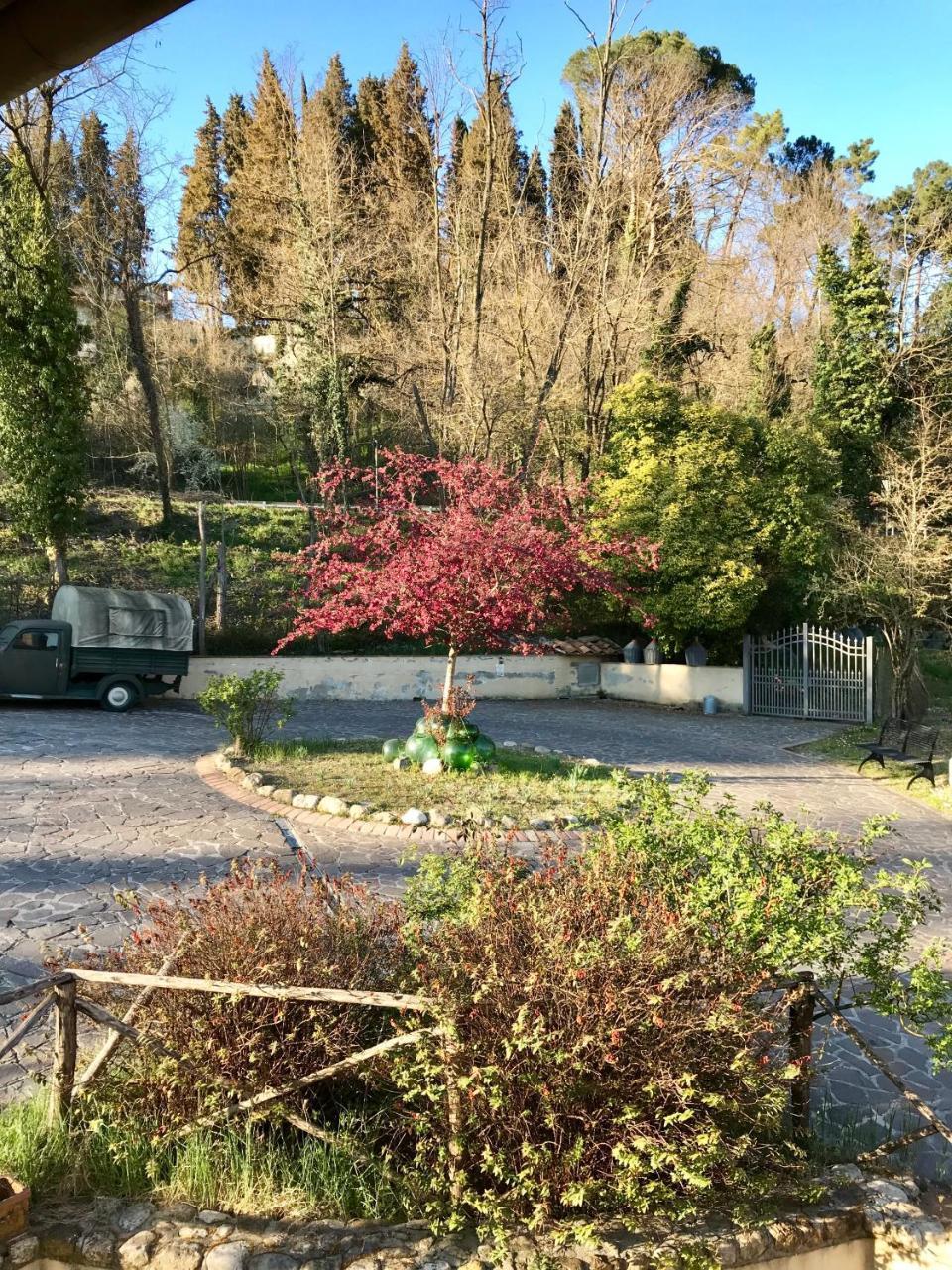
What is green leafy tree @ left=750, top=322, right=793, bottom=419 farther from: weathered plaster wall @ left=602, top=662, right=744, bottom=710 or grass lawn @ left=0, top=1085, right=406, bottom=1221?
grass lawn @ left=0, top=1085, right=406, bottom=1221

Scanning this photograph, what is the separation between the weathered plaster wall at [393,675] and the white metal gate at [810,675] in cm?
375

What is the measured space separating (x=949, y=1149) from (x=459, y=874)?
8.25 ft

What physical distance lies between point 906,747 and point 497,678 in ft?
28.6

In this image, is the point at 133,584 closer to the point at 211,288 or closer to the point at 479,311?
the point at 479,311

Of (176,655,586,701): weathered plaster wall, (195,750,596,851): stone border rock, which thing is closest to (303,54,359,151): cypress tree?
(176,655,586,701): weathered plaster wall

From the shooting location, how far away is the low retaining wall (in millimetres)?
18500

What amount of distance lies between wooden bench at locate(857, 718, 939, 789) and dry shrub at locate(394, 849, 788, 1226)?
10.2 meters

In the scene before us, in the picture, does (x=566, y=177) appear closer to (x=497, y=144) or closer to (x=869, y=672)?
(x=497, y=144)

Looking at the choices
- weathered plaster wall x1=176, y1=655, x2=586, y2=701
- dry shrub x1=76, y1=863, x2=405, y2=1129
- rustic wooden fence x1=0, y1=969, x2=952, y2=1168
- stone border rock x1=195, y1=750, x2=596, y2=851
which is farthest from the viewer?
weathered plaster wall x1=176, y1=655, x2=586, y2=701

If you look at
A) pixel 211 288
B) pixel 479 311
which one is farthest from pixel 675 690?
pixel 211 288

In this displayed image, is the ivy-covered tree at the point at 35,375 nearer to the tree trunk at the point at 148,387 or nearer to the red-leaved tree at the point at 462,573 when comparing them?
the tree trunk at the point at 148,387

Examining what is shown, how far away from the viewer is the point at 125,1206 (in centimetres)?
293

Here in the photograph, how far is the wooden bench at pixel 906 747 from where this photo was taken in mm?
12534

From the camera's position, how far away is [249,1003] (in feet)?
11.3
